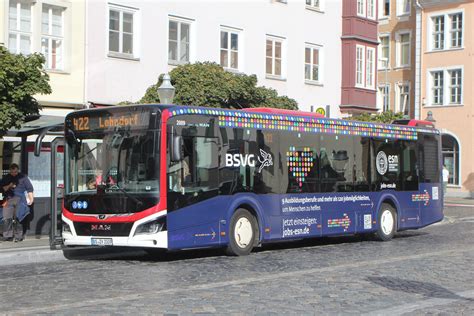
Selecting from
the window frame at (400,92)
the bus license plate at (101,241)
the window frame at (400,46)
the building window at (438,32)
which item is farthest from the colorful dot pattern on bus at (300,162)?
the window frame at (400,46)

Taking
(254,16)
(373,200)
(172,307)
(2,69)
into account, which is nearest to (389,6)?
(254,16)

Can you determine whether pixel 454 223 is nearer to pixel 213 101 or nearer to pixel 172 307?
pixel 213 101

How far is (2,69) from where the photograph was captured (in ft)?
51.8

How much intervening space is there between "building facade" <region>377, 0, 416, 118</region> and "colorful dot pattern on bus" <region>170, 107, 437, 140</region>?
3309 centimetres

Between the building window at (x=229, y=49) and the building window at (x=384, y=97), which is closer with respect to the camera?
the building window at (x=229, y=49)

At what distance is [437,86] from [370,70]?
642 inches

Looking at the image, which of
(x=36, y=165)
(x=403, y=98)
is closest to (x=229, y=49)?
(x=36, y=165)

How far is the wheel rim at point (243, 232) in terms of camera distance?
15141mm

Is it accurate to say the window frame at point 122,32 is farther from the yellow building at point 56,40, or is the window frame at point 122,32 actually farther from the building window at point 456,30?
the building window at point 456,30

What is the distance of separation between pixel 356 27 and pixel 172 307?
1058 inches

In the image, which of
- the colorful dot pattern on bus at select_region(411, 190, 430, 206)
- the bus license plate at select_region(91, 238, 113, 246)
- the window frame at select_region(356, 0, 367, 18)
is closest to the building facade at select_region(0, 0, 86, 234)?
the bus license plate at select_region(91, 238, 113, 246)

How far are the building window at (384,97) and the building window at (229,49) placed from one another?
26572mm

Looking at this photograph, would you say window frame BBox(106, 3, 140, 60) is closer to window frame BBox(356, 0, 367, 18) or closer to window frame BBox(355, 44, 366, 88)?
window frame BBox(355, 44, 366, 88)

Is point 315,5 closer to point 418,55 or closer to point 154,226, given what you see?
point 418,55
